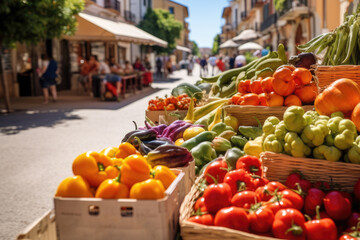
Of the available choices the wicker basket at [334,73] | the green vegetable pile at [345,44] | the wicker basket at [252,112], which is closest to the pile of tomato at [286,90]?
the wicker basket at [252,112]

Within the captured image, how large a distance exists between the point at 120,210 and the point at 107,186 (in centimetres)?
14

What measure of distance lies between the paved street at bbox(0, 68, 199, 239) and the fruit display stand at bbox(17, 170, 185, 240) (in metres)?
2.44

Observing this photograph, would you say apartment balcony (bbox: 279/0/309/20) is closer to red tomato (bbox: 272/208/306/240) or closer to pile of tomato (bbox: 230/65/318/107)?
pile of tomato (bbox: 230/65/318/107)

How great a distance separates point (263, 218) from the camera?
168cm

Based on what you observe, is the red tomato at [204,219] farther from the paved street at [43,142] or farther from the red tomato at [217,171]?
the paved street at [43,142]

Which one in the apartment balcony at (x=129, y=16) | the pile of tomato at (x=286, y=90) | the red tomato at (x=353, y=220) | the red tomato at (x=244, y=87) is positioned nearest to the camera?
the red tomato at (x=353, y=220)

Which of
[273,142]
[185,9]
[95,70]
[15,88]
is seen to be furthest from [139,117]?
[185,9]

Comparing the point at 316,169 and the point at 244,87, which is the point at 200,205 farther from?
the point at 244,87

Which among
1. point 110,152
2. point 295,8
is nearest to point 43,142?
point 110,152

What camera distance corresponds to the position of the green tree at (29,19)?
10.5 m

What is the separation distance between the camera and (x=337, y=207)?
1.75m

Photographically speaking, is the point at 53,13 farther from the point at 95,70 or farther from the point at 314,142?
the point at 314,142

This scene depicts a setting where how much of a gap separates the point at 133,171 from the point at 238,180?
0.54 metres

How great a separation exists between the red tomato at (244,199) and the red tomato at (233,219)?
0.27ft
